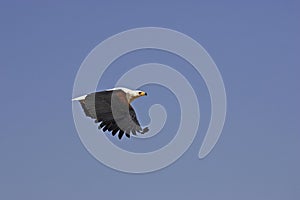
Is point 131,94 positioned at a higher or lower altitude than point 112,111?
higher

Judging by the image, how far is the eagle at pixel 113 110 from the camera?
3325cm

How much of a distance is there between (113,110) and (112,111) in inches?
2.3

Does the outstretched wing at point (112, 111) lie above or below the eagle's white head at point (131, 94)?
below

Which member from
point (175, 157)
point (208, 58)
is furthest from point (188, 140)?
point (208, 58)

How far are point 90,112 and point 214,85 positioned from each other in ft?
19.4

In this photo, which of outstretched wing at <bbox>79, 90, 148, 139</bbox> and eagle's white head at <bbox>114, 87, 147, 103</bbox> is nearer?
outstretched wing at <bbox>79, 90, 148, 139</bbox>

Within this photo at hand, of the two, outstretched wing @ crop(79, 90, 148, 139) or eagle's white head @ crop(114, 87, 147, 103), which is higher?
eagle's white head @ crop(114, 87, 147, 103)

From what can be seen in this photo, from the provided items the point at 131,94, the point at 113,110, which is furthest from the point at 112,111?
the point at 131,94

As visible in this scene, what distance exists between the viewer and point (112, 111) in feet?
110

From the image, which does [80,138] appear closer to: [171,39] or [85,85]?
[85,85]

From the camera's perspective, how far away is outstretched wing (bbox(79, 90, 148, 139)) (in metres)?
→ 33.2

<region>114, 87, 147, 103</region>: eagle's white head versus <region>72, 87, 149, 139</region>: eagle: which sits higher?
<region>114, 87, 147, 103</region>: eagle's white head

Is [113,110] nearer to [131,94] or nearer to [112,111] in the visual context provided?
[112,111]

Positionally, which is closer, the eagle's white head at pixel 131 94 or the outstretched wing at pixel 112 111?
the outstretched wing at pixel 112 111
